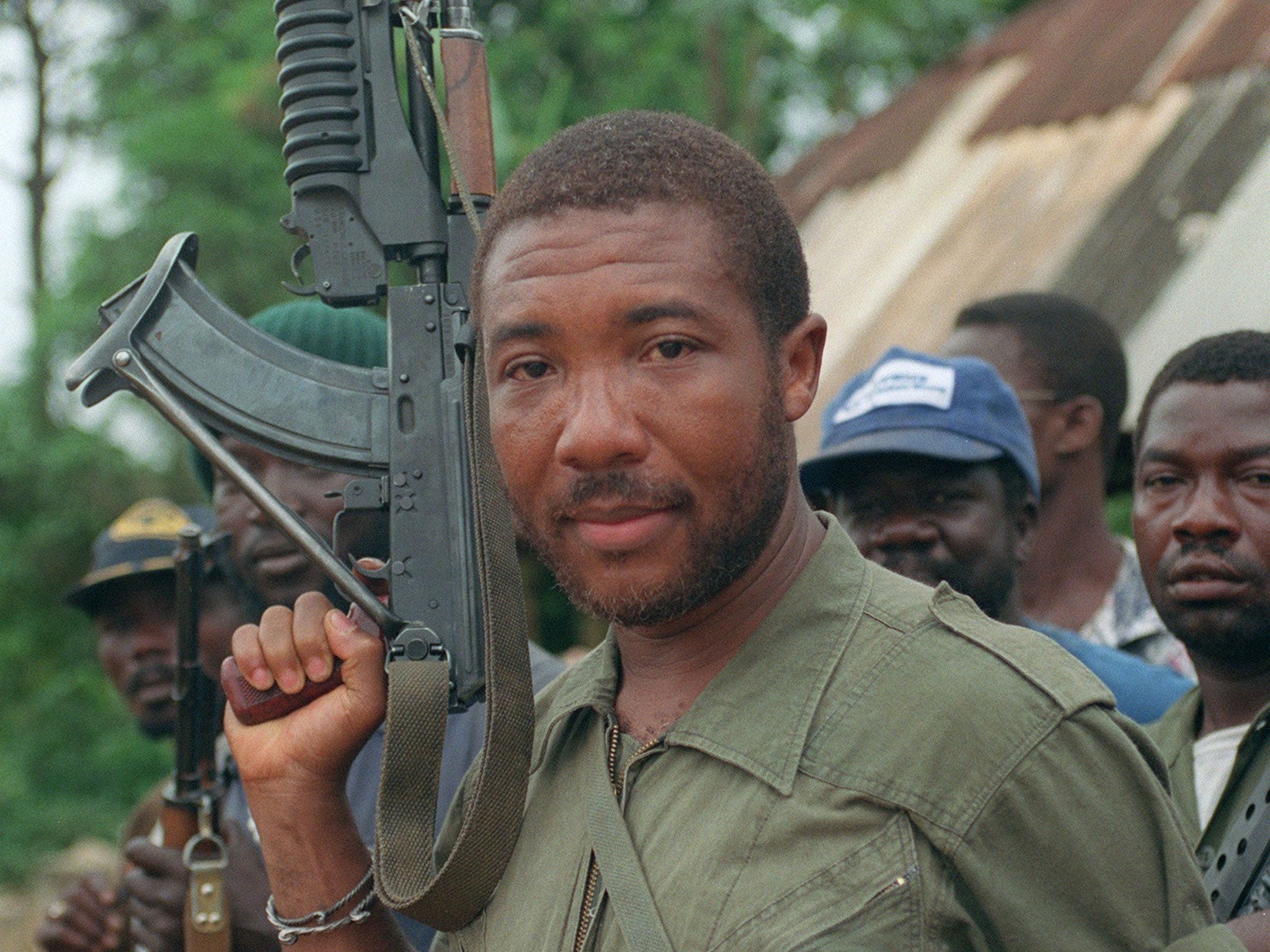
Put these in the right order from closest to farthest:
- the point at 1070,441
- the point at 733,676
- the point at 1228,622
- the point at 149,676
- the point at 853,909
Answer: the point at 853,909 < the point at 733,676 < the point at 1228,622 < the point at 1070,441 < the point at 149,676

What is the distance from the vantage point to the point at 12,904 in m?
9.97

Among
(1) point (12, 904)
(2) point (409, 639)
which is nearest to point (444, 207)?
(2) point (409, 639)

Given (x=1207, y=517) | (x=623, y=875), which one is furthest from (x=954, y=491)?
(x=623, y=875)

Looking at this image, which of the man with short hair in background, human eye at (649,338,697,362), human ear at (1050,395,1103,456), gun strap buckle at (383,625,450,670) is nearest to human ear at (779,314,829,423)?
human eye at (649,338,697,362)

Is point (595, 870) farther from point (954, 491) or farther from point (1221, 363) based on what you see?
point (1221, 363)

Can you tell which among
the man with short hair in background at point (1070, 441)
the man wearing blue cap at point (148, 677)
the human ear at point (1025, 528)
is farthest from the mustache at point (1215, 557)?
the man wearing blue cap at point (148, 677)

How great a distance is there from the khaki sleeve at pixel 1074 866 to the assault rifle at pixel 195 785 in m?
1.95

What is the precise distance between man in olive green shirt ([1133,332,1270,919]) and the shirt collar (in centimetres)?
103

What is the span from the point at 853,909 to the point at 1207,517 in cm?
140

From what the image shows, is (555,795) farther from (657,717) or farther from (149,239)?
(149,239)

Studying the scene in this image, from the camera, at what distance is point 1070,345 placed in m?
4.14

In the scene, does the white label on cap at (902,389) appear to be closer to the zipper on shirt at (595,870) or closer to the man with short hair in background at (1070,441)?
the man with short hair in background at (1070,441)

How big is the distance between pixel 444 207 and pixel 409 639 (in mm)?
766

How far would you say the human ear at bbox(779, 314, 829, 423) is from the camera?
2.03 meters
